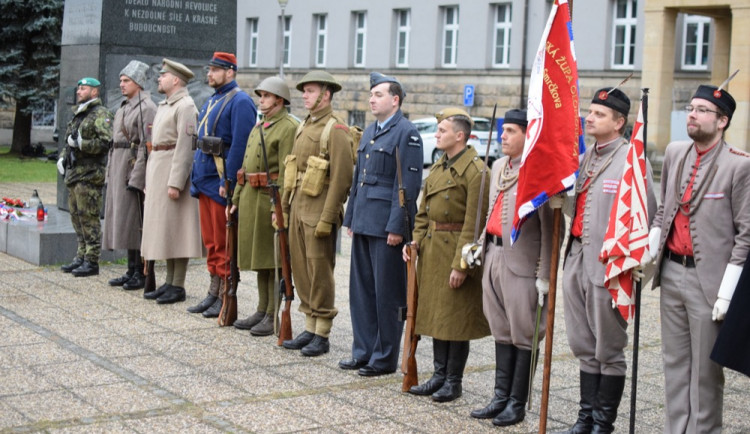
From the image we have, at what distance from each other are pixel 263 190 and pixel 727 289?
4285 mm

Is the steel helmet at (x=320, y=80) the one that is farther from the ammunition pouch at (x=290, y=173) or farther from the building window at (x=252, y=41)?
the building window at (x=252, y=41)

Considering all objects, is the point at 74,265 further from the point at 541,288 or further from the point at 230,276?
the point at 541,288

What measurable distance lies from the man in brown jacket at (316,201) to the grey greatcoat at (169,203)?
1.94m

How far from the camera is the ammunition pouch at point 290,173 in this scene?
8266mm

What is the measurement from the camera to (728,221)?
5.51 m

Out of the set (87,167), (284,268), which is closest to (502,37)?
(87,167)

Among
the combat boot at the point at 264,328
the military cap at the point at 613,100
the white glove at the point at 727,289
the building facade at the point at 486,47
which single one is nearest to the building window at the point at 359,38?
the building facade at the point at 486,47

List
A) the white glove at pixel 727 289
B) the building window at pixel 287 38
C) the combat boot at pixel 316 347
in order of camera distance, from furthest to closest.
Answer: the building window at pixel 287 38
the combat boot at pixel 316 347
the white glove at pixel 727 289

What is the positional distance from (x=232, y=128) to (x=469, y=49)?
31.7 meters

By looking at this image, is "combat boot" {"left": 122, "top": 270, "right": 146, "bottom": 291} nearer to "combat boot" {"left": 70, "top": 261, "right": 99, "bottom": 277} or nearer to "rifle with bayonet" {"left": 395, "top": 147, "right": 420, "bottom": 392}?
"combat boot" {"left": 70, "top": 261, "right": 99, "bottom": 277}

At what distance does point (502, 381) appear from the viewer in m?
6.57

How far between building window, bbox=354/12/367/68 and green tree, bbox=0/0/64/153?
13928 millimetres

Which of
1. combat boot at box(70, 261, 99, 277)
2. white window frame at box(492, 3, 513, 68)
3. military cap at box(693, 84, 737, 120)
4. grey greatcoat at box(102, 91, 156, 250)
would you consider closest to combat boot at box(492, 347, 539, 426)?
military cap at box(693, 84, 737, 120)

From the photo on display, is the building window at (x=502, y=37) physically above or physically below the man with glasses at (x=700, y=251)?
above
